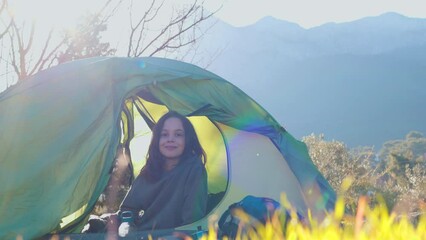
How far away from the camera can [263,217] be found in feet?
10.1

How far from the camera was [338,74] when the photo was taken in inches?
3285

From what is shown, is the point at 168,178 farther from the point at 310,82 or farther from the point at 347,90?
the point at 310,82

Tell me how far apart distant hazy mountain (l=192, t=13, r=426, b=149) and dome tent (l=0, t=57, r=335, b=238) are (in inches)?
1654

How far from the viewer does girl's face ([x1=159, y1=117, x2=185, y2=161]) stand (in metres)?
3.83

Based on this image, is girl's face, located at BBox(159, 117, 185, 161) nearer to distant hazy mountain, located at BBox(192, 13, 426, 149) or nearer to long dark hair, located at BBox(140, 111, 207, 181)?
long dark hair, located at BBox(140, 111, 207, 181)

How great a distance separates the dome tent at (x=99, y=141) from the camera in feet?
10.5

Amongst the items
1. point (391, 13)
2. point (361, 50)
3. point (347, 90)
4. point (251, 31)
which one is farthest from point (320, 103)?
point (391, 13)

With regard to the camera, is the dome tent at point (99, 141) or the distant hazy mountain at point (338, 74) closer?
the dome tent at point (99, 141)

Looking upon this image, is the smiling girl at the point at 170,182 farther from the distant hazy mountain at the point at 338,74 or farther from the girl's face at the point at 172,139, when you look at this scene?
the distant hazy mountain at the point at 338,74

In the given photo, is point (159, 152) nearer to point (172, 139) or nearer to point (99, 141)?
point (172, 139)

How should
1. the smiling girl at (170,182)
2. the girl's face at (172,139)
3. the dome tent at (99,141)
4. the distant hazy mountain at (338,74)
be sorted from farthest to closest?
the distant hazy mountain at (338,74)
the girl's face at (172,139)
the smiling girl at (170,182)
the dome tent at (99,141)

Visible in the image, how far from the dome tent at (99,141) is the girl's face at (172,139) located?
110 mm

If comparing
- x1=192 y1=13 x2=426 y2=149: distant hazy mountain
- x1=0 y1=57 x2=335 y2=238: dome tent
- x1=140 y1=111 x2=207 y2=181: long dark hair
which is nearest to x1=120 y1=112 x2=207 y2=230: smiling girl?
x1=140 y1=111 x2=207 y2=181: long dark hair

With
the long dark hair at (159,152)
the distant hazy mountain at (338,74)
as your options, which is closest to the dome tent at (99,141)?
the long dark hair at (159,152)
